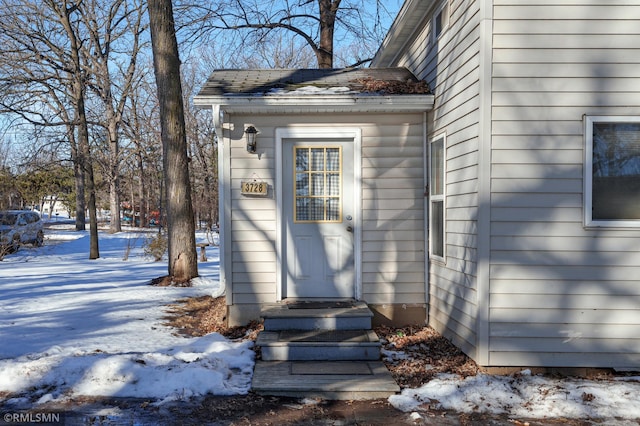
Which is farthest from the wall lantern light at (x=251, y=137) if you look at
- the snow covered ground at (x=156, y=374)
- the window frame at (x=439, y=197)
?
the window frame at (x=439, y=197)

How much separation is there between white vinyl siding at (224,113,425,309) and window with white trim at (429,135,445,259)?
139mm

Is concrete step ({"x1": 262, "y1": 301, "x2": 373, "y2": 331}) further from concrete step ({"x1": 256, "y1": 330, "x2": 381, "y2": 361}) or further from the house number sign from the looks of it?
the house number sign

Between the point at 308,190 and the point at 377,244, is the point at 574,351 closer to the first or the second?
the point at 377,244

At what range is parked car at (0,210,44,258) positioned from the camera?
13836 millimetres

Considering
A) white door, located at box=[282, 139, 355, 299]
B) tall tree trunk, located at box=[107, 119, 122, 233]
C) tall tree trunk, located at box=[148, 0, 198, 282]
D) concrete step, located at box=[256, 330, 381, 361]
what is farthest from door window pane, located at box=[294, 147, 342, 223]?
tall tree trunk, located at box=[107, 119, 122, 233]

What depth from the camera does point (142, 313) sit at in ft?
20.4

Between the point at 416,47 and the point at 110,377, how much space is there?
18.0ft

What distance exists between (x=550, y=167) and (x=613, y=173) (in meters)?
0.55

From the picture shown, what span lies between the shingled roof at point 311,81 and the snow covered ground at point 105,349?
257cm

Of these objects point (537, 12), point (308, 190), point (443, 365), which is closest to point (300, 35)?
point (308, 190)

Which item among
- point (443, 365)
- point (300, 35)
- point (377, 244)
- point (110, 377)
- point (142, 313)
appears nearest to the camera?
point (110, 377)

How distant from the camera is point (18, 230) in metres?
14.5

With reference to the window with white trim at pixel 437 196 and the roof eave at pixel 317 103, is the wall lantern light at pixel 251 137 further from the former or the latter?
the window with white trim at pixel 437 196

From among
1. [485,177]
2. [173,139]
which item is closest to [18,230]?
[173,139]
